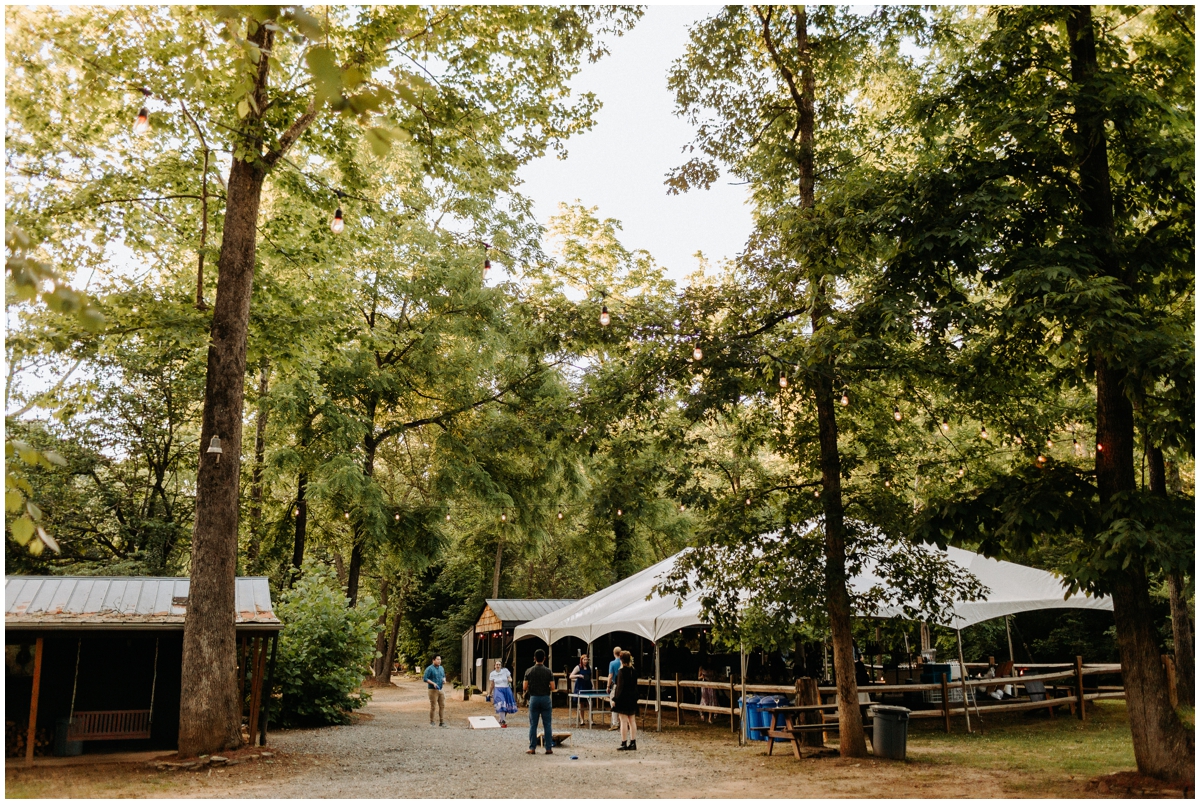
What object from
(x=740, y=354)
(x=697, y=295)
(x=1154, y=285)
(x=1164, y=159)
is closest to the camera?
(x=1164, y=159)

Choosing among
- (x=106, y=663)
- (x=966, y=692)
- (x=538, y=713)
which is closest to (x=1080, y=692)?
(x=966, y=692)

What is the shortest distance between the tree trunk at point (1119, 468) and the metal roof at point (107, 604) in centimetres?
1075

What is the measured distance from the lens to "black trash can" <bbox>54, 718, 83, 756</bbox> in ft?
38.6

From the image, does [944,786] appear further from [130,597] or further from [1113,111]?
[130,597]

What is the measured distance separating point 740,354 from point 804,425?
5.69ft

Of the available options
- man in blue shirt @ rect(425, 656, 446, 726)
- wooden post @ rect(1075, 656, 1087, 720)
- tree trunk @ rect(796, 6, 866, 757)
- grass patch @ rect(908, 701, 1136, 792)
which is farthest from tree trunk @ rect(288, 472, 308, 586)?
wooden post @ rect(1075, 656, 1087, 720)

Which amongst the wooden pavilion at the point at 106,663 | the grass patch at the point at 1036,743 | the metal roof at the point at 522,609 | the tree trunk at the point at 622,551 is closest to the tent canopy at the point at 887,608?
the grass patch at the point at 1036,743

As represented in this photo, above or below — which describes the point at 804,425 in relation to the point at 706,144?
below

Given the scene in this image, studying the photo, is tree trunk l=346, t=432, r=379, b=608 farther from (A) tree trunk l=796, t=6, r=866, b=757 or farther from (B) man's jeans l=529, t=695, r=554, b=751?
(A) tree trunk l=796, t=6, r=866, b=757

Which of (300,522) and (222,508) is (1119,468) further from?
(300,522)

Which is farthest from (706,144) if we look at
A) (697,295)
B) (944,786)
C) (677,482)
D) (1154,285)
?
(944,786)

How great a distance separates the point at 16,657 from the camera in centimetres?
1254

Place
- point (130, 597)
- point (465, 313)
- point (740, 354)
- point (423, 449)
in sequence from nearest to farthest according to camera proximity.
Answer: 1. point (740, 354)
2. point (130, 597)
3. point (465, 313)
4. point (423, 449)

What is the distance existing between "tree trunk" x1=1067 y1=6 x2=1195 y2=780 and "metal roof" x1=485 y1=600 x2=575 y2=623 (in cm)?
1933
